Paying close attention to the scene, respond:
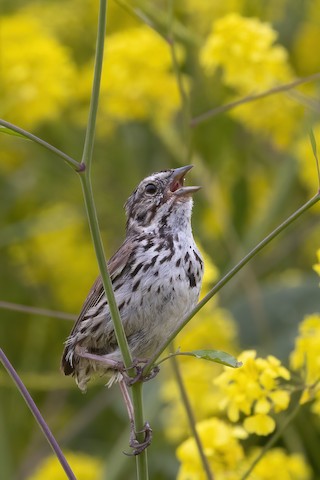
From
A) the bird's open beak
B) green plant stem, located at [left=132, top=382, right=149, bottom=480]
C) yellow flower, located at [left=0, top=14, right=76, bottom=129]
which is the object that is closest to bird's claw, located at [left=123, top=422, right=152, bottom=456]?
green plant stem, located at [left=132, top=382, right=149, bottom=480]

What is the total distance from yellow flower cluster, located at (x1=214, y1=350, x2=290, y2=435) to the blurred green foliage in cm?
166

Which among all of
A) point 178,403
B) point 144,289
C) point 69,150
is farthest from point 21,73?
point 144,289

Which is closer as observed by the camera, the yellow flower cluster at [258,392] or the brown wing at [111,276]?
the yellow flower cluster at [258,392]

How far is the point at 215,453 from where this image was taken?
329 centimetres

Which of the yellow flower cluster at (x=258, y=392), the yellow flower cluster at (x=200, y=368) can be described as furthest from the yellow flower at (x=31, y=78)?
the yellow flower cluster at (x=258, y=392)

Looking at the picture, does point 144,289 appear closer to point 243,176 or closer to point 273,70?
point 273,70

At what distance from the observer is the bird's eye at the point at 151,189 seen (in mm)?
3835

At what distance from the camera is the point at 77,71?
6.21 meters

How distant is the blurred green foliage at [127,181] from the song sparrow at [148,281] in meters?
1.03

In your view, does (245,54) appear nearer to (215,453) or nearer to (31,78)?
(31,78)

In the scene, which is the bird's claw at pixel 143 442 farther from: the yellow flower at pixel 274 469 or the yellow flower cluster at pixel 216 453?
the yellow flower at pixel 274 469

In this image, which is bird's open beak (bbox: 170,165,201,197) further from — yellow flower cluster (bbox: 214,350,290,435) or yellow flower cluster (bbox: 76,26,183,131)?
yellow flower cluster (bbox: 76,26,183,131)

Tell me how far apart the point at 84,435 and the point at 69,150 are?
65.4 inches

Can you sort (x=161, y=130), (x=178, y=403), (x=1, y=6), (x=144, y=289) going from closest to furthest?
(x=144, y=289) < (x=178, y=403) < (x=161, y=130) < (x=1, y=6)
